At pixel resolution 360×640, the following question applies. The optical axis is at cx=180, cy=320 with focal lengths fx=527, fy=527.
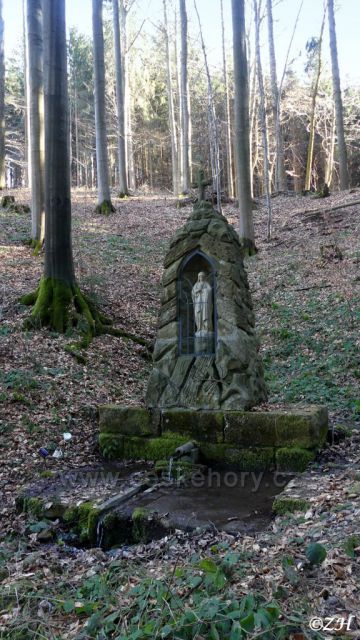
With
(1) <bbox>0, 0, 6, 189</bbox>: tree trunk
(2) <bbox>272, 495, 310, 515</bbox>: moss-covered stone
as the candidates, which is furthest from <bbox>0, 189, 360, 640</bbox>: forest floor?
(1) <bbox>0, 0, 6, 189</bbox>: tree trunk

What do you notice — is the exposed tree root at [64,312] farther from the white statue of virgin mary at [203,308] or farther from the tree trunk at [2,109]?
the tree trunk at [2,109]

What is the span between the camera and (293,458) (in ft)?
22.2

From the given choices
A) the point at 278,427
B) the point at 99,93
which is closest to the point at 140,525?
the point at 278,427

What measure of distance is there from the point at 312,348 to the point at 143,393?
12.2ft

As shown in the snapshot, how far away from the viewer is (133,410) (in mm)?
7785

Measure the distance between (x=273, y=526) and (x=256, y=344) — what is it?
12.0 feet

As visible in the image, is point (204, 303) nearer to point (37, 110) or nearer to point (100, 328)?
point (100, 328)

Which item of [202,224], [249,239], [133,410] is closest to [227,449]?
[133,410]

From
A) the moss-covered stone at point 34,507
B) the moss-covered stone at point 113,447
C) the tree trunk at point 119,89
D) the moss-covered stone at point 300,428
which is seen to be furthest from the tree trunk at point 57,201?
the tree trunk at point 119,89

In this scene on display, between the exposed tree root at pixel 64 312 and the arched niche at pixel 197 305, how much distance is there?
2829mm

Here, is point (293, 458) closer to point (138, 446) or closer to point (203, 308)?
point (138, 446)

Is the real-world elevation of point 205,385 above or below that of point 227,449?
above

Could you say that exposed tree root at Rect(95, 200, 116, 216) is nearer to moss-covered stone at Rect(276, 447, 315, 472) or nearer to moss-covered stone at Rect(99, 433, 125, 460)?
moss-covered stone at Rect(99, 433, 125, 460)

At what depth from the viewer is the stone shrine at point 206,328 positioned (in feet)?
24.9
